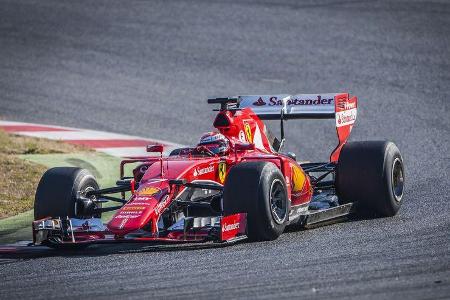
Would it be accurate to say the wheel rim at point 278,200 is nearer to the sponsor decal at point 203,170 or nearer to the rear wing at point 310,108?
the sponsor decal at point 203,170

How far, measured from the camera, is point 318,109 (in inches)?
464

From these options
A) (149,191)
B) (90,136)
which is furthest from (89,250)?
(90,136)

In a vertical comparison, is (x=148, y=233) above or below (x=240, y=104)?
below

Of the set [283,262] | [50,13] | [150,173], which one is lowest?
[283,262]

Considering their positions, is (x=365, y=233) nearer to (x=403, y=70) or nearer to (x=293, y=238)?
(x=293, y=238)

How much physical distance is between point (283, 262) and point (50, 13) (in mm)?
17124

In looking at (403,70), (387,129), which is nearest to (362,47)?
(403,70)

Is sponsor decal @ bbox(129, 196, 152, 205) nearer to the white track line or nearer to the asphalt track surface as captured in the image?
the asphalt track surface

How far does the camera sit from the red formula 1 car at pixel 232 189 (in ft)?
30.7

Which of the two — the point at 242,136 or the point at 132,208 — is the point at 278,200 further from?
the point at 132,208

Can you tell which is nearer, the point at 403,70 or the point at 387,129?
the point at 387,129

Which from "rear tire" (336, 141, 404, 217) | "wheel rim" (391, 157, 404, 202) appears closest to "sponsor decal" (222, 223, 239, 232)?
"rear tire" (336, 141, 404, 217)

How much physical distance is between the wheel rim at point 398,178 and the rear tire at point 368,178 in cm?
5

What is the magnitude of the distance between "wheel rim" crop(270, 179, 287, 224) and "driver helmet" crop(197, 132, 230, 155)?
900 millimetres
